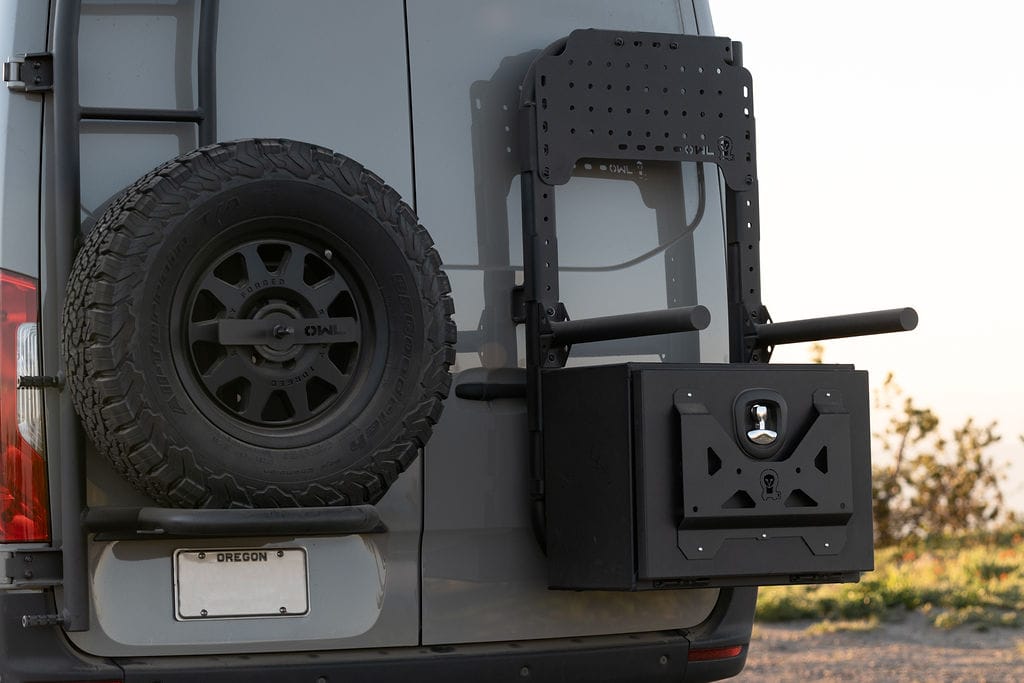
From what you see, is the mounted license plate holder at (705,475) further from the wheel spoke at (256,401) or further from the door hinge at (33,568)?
the door hinge at (33,568)

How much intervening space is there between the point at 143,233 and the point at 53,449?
0.56 m

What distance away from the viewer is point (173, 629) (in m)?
3.31

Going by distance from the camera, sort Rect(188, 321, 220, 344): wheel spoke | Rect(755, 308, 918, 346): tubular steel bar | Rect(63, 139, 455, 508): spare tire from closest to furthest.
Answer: Rect(63, 139, 455, 508): spare tire, Rect(188, 321, 220, 344): wheel spoke, Rect(755, 308, 918, 346): tubular steel bar

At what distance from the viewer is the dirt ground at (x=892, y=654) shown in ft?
24.3

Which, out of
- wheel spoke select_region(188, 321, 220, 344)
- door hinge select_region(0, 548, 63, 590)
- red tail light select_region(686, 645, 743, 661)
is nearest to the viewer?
wheel spoke select_region(188, 321, 220, 344)

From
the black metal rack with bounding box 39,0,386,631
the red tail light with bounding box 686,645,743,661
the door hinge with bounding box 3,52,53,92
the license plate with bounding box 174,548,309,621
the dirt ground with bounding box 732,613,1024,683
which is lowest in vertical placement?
the dirt ground with bounding box 732,613,1024,683

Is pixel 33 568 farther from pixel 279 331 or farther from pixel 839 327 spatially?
pixel 839 327

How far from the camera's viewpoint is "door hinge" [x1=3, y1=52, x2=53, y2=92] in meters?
3.32

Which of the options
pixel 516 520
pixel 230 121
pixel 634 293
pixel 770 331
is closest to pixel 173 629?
pixel 516 520

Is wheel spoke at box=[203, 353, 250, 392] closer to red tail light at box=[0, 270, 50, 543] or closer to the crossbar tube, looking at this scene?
red tail light at box=[0, 270, 50, 543]

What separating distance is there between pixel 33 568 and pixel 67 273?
25.7 inches

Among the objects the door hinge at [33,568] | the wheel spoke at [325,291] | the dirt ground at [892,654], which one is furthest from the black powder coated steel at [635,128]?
the dirt ground at [892,654]

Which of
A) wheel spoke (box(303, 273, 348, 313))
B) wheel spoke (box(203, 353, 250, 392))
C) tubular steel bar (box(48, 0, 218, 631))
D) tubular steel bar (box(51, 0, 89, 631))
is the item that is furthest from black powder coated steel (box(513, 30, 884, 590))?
tubular steel bar (box(51, 0, 89, 631))

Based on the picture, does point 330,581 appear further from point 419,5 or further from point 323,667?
point 419,5
